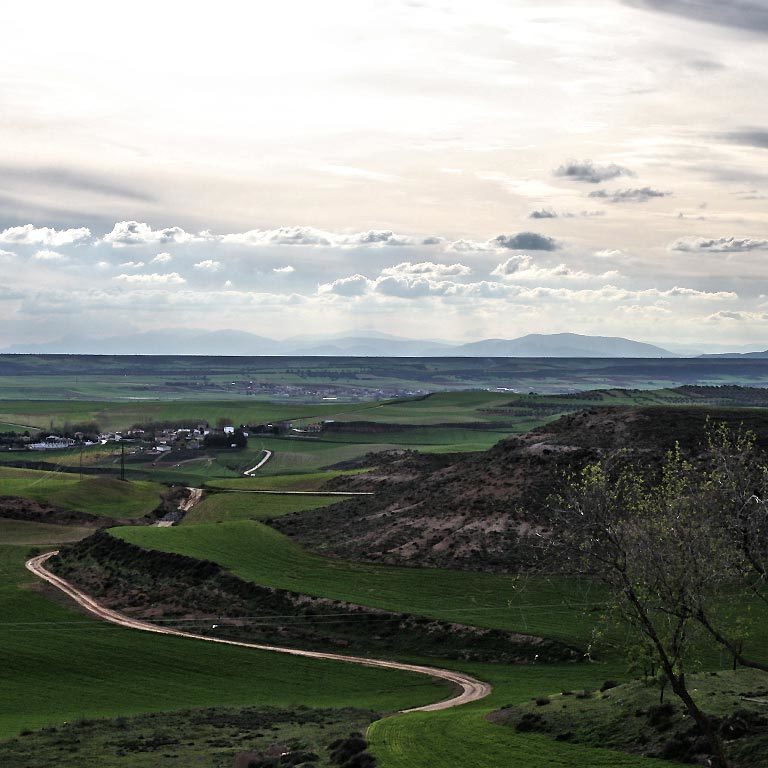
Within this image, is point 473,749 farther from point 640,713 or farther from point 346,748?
point 640,713

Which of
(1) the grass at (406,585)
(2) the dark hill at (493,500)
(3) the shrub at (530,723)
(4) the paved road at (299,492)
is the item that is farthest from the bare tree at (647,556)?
(4) the paved road at (299,492)

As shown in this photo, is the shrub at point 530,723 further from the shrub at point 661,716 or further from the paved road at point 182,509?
the paved road at point 182,509

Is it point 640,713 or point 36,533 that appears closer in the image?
point 640,713

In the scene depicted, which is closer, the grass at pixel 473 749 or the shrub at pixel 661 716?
the grass at pixel 473 749

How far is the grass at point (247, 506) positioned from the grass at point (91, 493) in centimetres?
1046

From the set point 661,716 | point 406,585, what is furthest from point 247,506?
point 661,716

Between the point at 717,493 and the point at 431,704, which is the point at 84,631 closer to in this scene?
the point at 431,704

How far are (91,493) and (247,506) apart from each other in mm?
33022

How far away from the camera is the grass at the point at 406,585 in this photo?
85250mm

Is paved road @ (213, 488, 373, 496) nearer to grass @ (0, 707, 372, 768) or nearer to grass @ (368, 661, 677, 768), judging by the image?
grass @ (0, 707, 372, 768)

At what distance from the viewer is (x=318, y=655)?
80812 mm

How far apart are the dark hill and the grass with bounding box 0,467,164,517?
Answer: 41225 millimetres

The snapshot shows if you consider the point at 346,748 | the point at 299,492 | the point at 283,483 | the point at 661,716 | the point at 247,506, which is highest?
the point at 661,716

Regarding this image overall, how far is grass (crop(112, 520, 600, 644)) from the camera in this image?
85.2m
